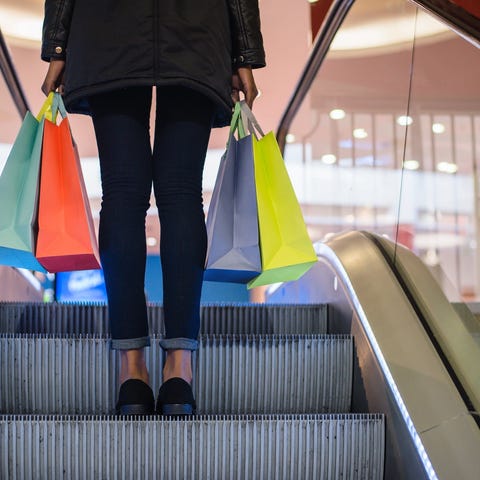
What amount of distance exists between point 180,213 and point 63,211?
0.98 feet

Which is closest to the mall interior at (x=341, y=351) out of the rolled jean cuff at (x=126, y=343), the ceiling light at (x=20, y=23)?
the rolled jean cuff at (x=126, y=343)

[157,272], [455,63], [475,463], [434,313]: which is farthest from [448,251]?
[157,272]

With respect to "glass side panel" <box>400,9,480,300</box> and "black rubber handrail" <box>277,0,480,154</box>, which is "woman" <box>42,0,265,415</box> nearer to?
"black rubber handrail" <box>277,0,480,154</box>

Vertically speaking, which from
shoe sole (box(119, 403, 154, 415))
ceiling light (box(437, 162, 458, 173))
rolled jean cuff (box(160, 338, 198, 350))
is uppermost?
ceiling light (box(437, 162, 458, 173))

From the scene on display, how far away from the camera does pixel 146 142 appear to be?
227cm

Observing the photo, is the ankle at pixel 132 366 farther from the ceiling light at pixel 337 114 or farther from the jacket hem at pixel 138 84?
the ceiling light at pixel 337 114

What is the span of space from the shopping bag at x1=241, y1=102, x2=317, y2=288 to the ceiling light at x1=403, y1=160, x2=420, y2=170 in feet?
3.73

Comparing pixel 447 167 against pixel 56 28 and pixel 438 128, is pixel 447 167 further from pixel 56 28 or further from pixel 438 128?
pixel 56 28

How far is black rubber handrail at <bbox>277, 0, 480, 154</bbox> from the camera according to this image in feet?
7.91

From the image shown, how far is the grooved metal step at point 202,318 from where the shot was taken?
287 centimetres

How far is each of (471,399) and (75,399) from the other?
110 cm

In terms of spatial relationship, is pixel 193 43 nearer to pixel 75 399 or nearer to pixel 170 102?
pixel 170 102

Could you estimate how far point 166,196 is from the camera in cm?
223

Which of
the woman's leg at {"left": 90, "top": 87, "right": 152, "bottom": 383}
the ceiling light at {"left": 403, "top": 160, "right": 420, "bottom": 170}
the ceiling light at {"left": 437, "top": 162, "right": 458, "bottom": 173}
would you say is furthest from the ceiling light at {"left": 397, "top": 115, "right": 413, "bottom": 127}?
the woman's leg at {"left": 90, "top": 87, "right": 152, "bottom": 383}
